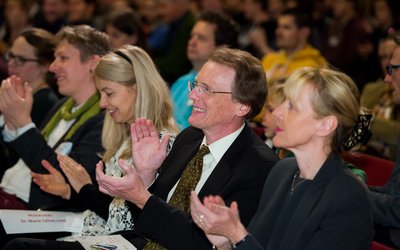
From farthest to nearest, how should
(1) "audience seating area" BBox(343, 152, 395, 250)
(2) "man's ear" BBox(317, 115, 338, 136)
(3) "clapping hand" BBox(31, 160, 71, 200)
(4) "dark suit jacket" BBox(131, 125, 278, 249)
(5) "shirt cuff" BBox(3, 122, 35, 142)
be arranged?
(5) "shirt cuff" BBox(3, 122, 35, 142) → (1) "audience seating area" BBox(343, 152, 395, 250) → (3) "clapping hand" BBox(31, 160, 71, 200) → (4) "dark suit jacket" BBox(131, 125, 278, 249) → (2) "man's ear" BBox(317, 115, 338, 136)

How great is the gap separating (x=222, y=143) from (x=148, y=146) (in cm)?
31

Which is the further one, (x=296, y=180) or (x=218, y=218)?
(x=296, y=180)

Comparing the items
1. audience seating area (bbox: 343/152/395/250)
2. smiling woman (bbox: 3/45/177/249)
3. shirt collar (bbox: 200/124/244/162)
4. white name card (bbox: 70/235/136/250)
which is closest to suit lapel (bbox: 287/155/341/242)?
shirt collar (bbox: 200/124/244/162)

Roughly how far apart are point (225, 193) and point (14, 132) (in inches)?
68.3

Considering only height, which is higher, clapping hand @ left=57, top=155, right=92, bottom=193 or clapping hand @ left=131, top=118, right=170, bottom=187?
clapping hand @ left=131, top=118, right=170, bottom=187

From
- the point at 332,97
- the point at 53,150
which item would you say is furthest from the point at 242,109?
the point at 53,150

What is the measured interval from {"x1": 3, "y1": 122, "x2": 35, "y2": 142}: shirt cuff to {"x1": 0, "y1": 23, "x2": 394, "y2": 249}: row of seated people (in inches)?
0.5

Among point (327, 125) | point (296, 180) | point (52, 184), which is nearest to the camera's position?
point (327, 125)

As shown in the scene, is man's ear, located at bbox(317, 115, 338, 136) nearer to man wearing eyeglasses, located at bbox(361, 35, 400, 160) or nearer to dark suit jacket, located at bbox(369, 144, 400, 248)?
dark suit jacket, located at bbox(369, 144, 400, 248)

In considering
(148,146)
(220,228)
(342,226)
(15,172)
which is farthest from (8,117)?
(342,226)

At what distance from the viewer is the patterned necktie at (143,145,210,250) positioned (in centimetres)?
288

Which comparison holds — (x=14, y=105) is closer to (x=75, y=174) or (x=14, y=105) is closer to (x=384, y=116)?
(x=75, y=174)

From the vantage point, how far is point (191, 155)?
3.04m

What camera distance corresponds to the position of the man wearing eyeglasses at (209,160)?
2.70 m
